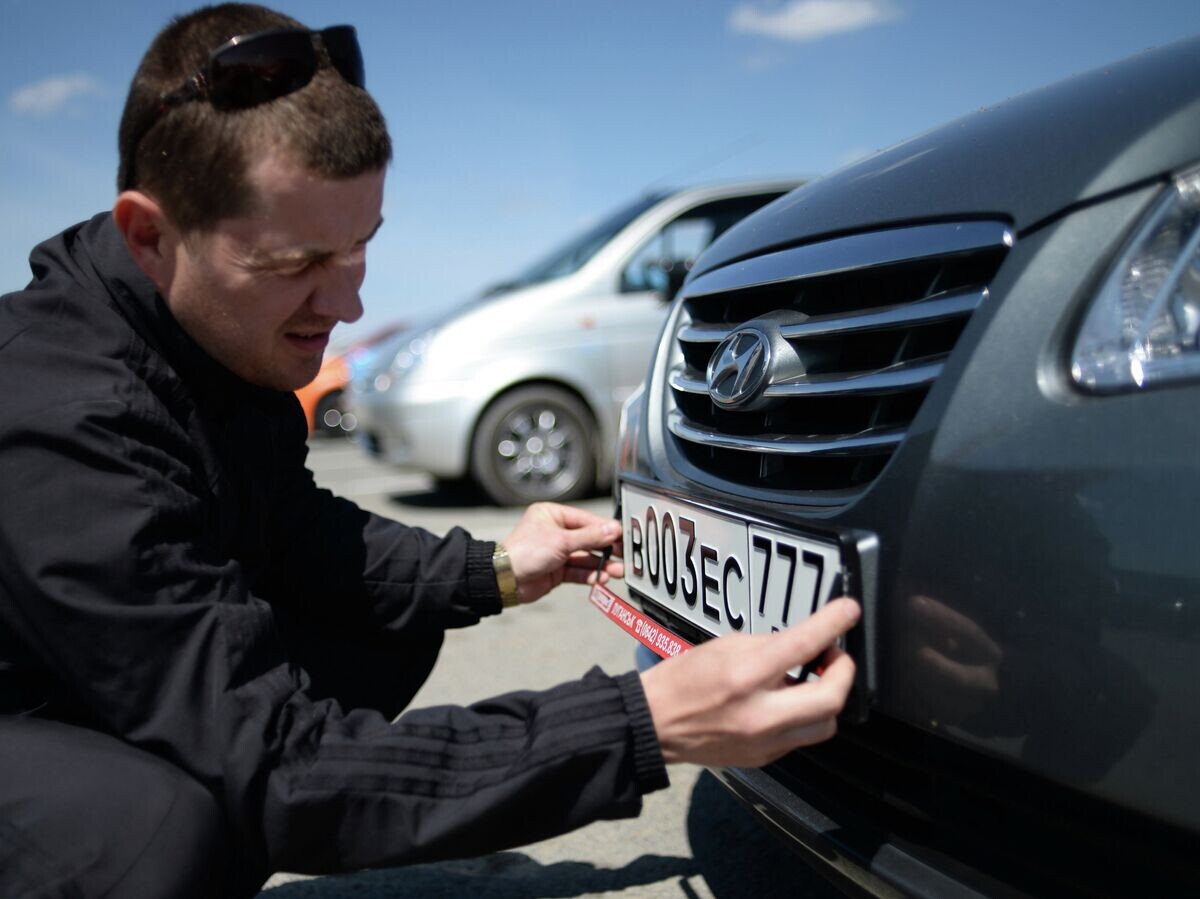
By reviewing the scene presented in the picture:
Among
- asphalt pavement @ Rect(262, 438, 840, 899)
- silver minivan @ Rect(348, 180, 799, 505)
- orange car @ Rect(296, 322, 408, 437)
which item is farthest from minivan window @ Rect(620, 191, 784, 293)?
orange car @ Rect(296, 322, 408, 437)

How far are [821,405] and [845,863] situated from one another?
57cm

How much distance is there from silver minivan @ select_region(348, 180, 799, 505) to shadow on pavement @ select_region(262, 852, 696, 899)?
11.0 feet

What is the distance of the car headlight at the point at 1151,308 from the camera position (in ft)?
3.27

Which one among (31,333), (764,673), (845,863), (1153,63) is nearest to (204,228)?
(31,333)

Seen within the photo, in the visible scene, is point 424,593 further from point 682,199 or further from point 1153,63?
point 682,199

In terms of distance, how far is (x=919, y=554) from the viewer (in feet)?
3.64

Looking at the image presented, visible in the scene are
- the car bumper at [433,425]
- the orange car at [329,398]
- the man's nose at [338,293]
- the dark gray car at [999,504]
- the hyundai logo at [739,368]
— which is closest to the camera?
the dark gray car at [999,504]

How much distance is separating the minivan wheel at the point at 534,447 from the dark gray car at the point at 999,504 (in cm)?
381

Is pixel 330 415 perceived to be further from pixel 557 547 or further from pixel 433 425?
pixel 557 547

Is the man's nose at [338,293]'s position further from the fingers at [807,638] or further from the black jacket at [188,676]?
the fingers at [807,638]

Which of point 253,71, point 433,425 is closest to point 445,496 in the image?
point 433,425

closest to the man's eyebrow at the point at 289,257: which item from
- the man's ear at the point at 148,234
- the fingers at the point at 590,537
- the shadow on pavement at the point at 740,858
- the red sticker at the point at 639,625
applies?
the man's ear at the point at 148,234

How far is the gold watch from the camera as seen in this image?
6.05 ft

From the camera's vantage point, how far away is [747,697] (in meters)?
1.06
